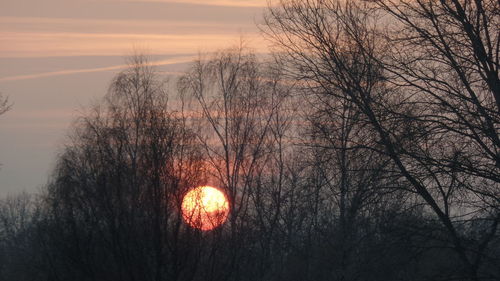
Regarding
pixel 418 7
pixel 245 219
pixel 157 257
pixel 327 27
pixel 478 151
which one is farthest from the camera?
pixel 245 219

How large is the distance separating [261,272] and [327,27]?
21625mm

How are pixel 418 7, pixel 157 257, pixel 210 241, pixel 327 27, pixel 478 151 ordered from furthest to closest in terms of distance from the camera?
pixel 210 241 < pixel 157 257 < pixel 327 27 < pixel 418 7 < pixel 478 151

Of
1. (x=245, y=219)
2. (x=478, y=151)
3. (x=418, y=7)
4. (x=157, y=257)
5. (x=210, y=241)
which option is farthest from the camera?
(x=245, y=219)

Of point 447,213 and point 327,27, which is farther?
point 327,27

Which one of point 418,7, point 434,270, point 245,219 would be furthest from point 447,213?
point 245,219

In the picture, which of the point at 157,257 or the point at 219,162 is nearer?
the point at 157,257

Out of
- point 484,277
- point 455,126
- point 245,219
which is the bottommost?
point 484,277

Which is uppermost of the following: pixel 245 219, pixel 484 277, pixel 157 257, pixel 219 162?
pixel 219 162

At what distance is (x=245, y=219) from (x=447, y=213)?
71.8 ft

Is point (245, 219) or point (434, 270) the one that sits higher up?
point (245, 219)

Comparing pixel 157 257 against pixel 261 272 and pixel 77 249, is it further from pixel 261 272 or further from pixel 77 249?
pixel 261 272

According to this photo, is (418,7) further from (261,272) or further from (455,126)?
(261,272)

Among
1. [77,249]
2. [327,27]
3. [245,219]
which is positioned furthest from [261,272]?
[327,27]

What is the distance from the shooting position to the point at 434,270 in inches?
474
